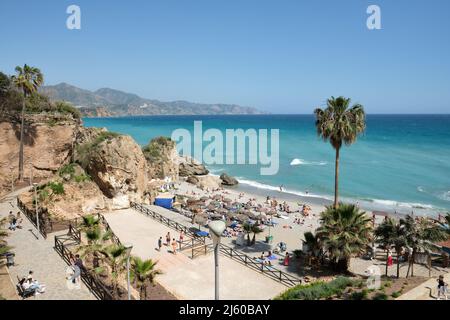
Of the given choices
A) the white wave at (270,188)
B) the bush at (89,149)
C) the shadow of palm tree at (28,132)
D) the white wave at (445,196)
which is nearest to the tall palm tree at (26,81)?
the shadow of palm tree at (28,132)

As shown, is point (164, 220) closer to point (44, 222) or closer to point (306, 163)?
point (44, 222)

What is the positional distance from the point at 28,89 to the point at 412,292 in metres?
32.1

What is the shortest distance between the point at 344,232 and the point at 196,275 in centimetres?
787

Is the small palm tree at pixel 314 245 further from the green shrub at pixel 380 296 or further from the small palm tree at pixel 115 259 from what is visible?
the small palm tree at pixel 115 259

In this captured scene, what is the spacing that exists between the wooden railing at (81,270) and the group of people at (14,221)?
138 inches

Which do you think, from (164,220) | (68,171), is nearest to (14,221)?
(68,171)

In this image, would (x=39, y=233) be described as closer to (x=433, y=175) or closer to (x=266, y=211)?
(x=266, y=211)

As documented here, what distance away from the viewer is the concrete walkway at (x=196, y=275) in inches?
565

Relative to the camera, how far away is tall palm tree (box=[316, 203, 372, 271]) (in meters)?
15.9

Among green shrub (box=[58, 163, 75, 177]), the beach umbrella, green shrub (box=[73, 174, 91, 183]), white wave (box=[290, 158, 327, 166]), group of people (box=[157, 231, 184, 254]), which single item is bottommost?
the beach umbrella

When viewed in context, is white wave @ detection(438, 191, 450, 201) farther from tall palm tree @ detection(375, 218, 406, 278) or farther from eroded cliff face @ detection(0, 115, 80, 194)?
eroded cliff face @ detection(0, 115, 80, 194)

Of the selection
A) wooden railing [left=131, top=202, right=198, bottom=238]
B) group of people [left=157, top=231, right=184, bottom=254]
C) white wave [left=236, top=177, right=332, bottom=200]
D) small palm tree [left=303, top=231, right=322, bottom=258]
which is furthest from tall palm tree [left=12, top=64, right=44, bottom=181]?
white wave [left=236, top=177, right=332, bottom=200]

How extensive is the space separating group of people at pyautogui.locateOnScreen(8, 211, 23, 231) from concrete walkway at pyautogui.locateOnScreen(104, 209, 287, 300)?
5427 millimetres
